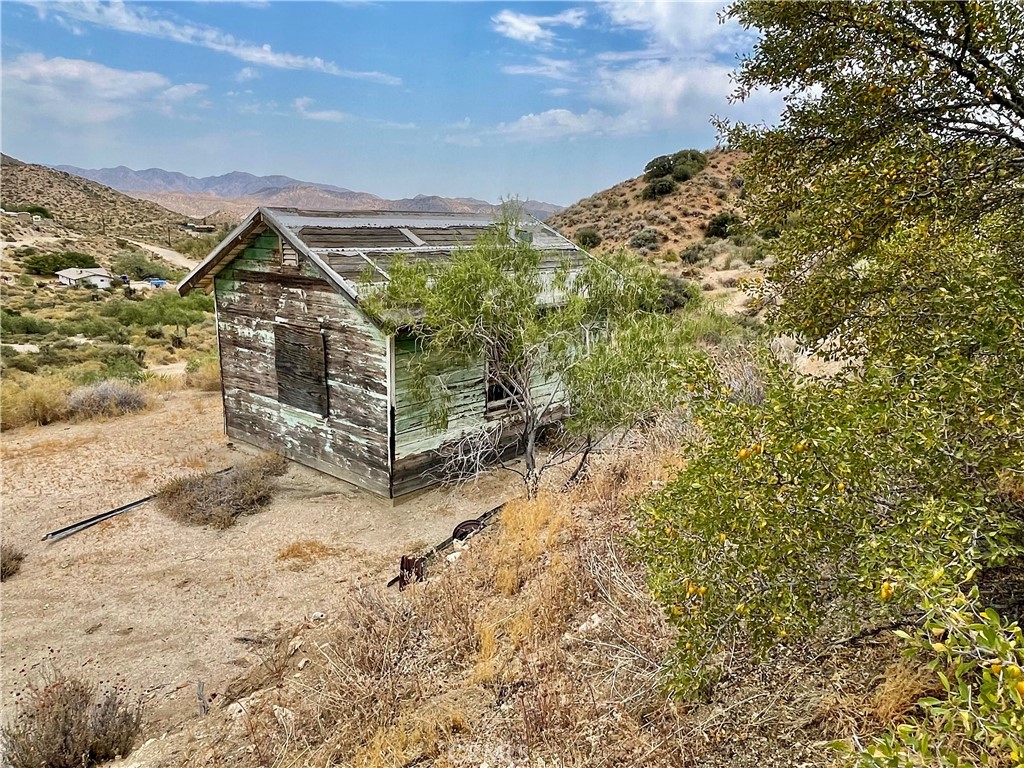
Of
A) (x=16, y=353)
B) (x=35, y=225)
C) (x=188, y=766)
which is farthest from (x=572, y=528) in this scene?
(x=35, y=225)

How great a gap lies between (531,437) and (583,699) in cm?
531

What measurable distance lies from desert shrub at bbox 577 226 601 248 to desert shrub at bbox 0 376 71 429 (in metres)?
27.6

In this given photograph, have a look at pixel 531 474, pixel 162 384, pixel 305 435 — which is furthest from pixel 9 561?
pixel 162 384

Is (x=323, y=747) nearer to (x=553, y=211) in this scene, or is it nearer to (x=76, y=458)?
(x=76, y=458)

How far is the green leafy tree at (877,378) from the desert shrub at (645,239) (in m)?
30.0

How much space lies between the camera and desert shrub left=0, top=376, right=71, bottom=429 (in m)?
12.9

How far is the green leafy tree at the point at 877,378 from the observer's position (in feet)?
7.67

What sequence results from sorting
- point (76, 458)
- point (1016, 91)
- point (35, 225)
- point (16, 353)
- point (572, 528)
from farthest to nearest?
1. point (35, 225)
2. point (16, 353)
3. point (76, 458)
4. point (572, 528)
5. point (1016, 91)

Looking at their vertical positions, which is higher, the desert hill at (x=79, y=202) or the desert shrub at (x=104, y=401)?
the desert hill at (x=79, y=202)

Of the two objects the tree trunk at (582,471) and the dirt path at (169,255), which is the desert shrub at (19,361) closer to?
the tree trunk at (582,471)

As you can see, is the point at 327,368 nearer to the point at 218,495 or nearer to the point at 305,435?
the point at 305,435

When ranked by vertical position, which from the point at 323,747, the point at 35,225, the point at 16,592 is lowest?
the point at 16,592

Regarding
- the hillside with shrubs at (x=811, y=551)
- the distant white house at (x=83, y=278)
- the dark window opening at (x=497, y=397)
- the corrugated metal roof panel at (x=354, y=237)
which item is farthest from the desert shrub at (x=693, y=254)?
Answer: the distant white house at (x=83, y=278)

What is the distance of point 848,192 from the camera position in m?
3.59
